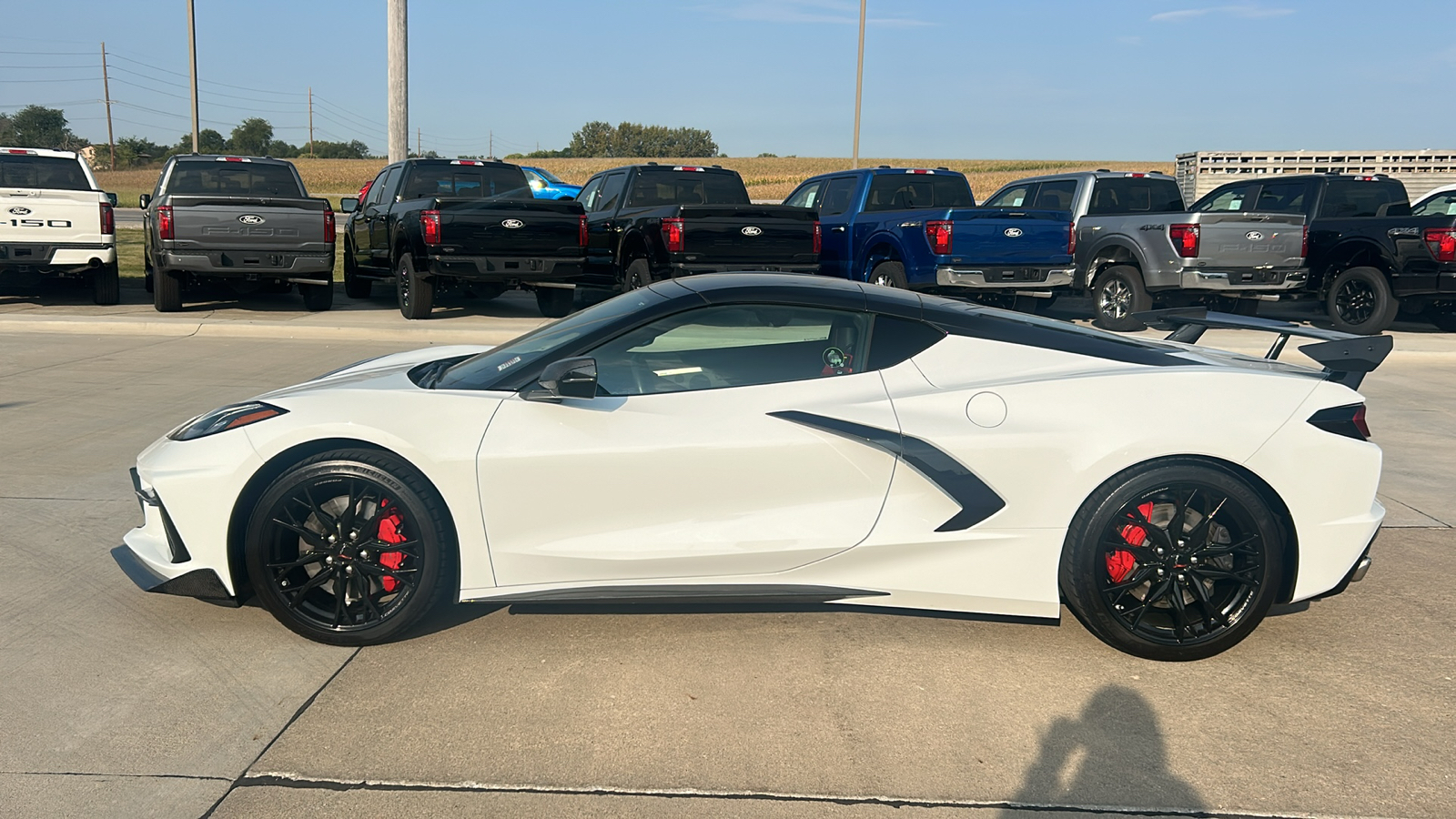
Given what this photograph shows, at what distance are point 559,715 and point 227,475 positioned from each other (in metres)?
1.43

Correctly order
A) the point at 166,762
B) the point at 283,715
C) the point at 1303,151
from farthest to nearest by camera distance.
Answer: the point at 1303,151 < the point at 283,715 < the point at 166,762

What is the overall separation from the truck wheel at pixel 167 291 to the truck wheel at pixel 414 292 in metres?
2.72

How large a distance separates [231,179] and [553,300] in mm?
4375

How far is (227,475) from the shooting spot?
3811 mm

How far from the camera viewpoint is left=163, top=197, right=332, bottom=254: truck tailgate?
12.8m

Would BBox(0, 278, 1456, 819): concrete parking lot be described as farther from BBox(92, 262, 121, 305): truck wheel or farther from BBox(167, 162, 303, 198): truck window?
BBox(92, 262, 121, 305): truck wheel

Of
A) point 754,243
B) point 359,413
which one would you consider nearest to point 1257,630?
point 359,413

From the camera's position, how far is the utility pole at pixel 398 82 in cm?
1830

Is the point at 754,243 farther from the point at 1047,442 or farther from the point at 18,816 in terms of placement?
the point at 18,816

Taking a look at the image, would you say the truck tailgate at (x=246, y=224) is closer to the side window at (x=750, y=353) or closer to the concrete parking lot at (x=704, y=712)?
the concrete parking lot at (x=704, y=712)

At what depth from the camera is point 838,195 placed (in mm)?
14477

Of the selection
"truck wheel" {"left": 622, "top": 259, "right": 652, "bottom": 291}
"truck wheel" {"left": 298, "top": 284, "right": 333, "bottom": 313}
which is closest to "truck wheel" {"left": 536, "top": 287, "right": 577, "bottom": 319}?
"truck wheel" {"left": 622, "top": 259, "right": 652, "bottom": 291}

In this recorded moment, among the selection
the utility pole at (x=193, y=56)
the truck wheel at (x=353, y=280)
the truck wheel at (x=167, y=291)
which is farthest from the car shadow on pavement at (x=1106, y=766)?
the utility pole at (x=193, y=56)

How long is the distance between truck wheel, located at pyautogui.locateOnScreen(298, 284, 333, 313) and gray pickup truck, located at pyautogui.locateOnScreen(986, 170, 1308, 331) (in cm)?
941
